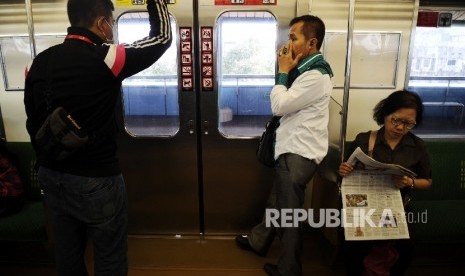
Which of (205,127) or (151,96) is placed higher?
(151,96)

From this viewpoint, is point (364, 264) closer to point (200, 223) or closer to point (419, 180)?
point (419, 180)

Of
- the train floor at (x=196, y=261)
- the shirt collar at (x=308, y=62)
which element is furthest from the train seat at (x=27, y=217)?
the shirt collar at (x=308, y=62)

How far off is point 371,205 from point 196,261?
1536 mm

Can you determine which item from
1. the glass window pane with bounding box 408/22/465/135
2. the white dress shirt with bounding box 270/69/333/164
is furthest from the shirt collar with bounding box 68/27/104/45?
the glass window pane with bounding box 408/22/465/135

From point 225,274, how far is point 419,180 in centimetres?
161

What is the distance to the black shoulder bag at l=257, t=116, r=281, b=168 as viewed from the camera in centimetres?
243

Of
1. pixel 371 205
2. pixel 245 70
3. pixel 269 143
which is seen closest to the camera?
pixel 371 205

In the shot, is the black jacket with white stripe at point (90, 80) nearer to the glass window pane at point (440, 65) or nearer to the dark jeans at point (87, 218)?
the dark jeans at point (87, 218)

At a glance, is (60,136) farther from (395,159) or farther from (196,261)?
(395,159)

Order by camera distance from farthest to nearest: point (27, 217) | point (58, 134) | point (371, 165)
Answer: point (27, 217), point (371, 165), point (58, 134)

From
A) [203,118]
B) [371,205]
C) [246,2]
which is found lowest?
[371,205]

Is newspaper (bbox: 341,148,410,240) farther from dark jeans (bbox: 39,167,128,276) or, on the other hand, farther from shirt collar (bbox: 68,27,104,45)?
shirt collar (bbox: 68,27,104,45)

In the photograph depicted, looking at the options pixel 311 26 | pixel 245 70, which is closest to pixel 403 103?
pixel 311 26

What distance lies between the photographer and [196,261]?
294 cm
